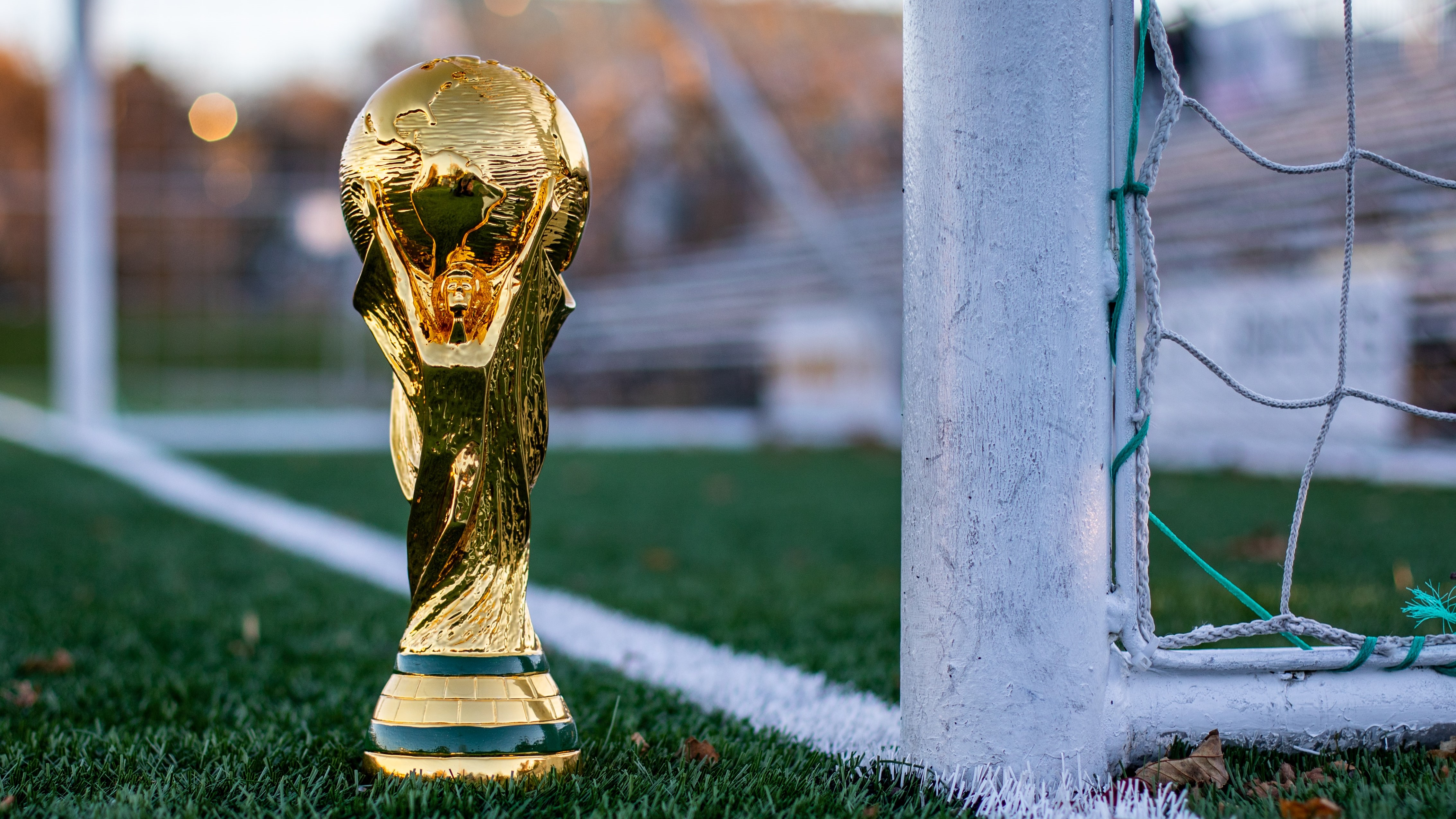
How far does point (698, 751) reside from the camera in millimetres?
1249

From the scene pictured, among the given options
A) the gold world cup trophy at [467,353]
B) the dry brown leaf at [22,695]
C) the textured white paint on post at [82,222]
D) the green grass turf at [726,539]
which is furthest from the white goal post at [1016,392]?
the textured white paint on post at [82,222]

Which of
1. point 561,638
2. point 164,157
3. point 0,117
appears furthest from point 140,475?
point 0,117

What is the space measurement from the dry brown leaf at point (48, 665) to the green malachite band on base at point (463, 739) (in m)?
0.90

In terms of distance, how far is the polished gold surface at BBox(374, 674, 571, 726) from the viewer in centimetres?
110

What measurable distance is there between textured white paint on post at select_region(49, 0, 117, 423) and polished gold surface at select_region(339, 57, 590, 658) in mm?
7937

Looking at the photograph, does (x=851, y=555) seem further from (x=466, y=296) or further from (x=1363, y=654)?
(x=466, y=296)

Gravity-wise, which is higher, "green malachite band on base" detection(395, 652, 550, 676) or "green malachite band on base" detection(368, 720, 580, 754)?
"green malachite band on base" detection(395, 652, 550, 676)

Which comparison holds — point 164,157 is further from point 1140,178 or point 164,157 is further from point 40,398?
point 1140,178

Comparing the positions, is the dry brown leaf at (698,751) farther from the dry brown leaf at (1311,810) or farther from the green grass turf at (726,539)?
the dry brown leaf at (1311,810)

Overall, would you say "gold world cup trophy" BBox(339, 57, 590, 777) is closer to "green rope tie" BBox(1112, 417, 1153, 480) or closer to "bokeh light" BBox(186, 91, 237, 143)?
"green rope tie" BBox(1112, 417, 1153, 480)

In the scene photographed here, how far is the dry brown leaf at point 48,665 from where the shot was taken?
5.66ft

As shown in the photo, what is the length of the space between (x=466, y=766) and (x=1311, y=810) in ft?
2.43

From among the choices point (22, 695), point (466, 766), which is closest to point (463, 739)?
point (466, 766)

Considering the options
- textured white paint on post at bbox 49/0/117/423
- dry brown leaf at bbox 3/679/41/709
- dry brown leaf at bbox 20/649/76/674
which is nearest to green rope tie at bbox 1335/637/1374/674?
dry brown leaf at bbox 3/679/41/709
